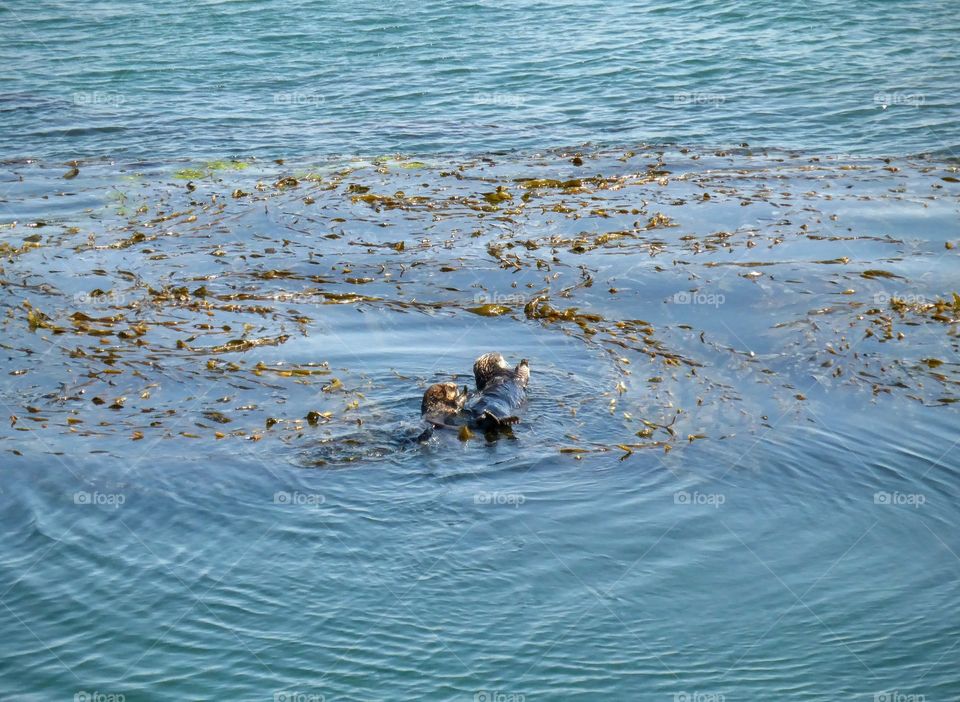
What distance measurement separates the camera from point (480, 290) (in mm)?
9734

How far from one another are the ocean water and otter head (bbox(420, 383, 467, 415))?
0.30m

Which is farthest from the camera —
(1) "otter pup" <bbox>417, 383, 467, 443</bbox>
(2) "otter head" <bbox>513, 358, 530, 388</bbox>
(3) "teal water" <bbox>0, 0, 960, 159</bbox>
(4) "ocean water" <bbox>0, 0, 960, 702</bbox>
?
(3) "teal water" <bbox>0, 0, 960, 159</bbox>

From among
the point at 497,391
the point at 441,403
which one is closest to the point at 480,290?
the point at 497,391

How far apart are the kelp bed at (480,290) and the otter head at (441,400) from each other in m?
0.29

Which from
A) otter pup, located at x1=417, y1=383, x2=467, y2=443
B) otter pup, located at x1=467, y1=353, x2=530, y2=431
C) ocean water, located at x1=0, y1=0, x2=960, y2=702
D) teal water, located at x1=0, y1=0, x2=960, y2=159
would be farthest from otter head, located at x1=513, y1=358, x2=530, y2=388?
teal water, located at x1=0, y1=0, x2=960, y2=159

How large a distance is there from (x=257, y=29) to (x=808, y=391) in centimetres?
1690

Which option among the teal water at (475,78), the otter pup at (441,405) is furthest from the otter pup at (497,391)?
the teal water at (475,78)

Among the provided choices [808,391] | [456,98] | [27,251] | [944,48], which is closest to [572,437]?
[808,391]

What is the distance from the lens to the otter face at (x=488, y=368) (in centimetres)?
754

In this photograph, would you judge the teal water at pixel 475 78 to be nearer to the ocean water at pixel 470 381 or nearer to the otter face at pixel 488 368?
the ocean water at pixel 470 381

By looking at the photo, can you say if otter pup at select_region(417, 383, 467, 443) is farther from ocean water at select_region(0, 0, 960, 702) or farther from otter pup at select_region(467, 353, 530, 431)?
ocean water at select_region(0, 0, 960, 702)

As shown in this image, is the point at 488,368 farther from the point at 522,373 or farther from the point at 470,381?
the point at 470,381

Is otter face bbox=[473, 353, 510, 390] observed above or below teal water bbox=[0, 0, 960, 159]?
below

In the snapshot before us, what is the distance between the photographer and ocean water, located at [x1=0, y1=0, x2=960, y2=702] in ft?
16.9
